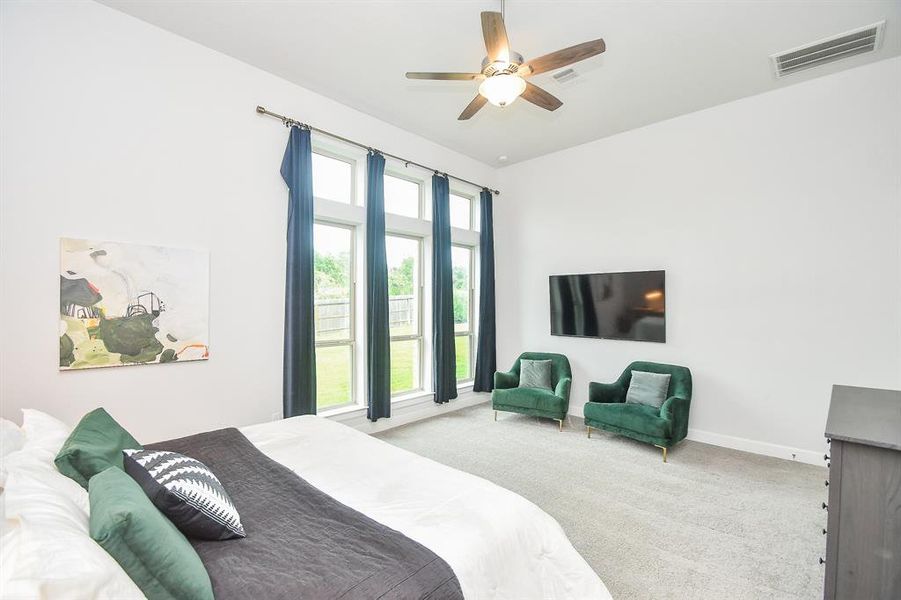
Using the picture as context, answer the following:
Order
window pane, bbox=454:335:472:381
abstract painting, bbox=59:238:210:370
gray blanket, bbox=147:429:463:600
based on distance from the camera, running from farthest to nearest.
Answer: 1. window pane, bbox=454:335:472:381
2. abstract painting, bbox=59:238:210:370
3. gray blanket, bbox=147:429:463:600

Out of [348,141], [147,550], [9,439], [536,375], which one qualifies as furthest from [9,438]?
[536,375]

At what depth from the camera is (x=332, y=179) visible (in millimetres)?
4336

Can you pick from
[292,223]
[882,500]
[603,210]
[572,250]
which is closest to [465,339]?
[572,250]

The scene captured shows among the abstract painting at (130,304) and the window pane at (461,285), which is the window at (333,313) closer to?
the abstract painting at (130,304)

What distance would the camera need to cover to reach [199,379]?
3244 mm

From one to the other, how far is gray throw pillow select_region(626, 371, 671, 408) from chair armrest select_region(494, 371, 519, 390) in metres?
1.38

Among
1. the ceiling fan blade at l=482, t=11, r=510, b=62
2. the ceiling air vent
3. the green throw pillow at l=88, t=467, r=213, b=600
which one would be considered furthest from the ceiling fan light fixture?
the green throw pillow at l=88, t=467, r=213, b=600

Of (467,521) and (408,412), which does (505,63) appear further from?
(408,412)

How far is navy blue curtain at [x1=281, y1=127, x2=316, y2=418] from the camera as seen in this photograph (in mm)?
3680

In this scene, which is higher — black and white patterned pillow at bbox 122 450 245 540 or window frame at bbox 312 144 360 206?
window frame at bbox 312 144 360 206

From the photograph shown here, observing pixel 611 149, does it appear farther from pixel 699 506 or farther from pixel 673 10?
pixel 699 506

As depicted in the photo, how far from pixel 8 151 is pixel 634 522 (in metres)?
4.63

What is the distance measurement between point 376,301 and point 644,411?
2.92 m

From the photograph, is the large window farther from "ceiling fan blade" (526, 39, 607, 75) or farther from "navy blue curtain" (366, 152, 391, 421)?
"ceiling fan blade" (526, 39, 607, 75)
